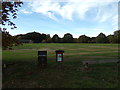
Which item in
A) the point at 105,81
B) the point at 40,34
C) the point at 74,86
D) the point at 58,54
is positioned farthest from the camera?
the point at 40,34

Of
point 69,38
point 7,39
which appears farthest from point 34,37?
point 7,39

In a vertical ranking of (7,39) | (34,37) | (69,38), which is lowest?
(7,39)

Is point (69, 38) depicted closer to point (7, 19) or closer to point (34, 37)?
point (34, 37)

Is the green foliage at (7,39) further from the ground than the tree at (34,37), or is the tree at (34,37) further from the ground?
the tree at (34,37)

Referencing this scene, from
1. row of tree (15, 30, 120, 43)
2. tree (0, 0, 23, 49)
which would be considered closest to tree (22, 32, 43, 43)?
row of tree (15, 30, 120, 43)

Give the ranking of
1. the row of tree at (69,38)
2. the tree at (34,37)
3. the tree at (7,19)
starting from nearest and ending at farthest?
the tree at (7,19)
the row of tree at (69,38)
the tree at (34,37)

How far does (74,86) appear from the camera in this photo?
4344mm

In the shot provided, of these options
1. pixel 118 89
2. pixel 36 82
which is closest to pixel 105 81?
pixel 118 89

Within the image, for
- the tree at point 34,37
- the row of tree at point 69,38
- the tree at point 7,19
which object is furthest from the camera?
the tree at point 34,37

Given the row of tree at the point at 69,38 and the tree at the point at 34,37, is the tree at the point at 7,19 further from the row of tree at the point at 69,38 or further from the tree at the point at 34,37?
the tree at the point at 34,37

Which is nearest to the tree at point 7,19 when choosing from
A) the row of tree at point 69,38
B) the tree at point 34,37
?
the row of tree at point 69,38

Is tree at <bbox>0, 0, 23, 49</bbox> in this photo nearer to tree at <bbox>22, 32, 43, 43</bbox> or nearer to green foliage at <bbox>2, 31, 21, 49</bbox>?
green foliage at <bbox>2, 31, 21, 49</bbox>

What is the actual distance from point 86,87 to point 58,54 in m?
3.08

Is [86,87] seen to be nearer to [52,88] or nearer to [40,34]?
[52,88]
